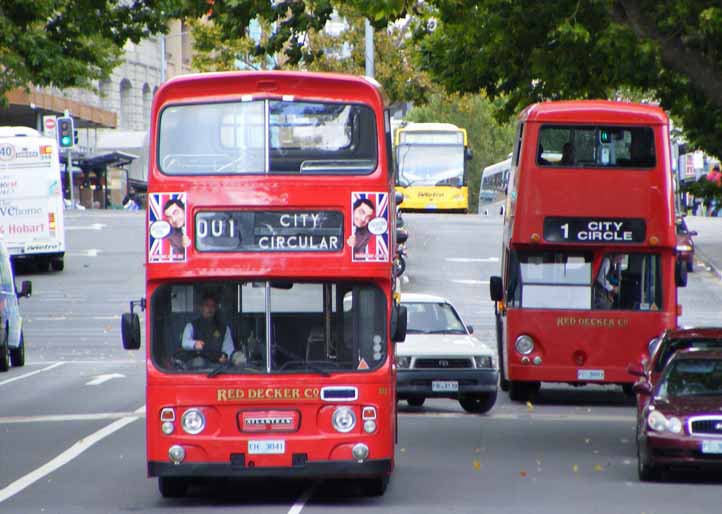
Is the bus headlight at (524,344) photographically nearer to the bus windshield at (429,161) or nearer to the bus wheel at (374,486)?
the bus wheel at (374,486)

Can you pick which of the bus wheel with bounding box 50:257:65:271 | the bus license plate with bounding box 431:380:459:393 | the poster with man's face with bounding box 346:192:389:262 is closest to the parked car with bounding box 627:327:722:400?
the bus license plate with bounding box 431:380:459:393

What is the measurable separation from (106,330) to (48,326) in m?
1.98

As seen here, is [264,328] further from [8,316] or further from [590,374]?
[8,316]

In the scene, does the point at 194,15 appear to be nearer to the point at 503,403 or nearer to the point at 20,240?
the point at 503,403

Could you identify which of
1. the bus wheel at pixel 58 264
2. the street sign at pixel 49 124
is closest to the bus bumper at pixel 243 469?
the bus wheel at pixel 58 264

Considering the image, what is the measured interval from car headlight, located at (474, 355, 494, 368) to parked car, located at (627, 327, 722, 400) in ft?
13.9

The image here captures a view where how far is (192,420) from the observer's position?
1398cm

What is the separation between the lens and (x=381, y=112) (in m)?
14.6

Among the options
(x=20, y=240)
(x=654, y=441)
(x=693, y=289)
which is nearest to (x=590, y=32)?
(x=654, y=441)

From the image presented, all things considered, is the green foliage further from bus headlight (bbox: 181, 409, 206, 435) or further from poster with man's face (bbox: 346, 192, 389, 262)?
bus headlight (bbox: 181, 409, 206, 435)

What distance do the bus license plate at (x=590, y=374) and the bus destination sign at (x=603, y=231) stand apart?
6.68 feet

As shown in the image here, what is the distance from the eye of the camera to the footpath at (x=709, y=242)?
52281 millimetres

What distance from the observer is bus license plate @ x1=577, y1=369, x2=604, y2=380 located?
23.7 metres

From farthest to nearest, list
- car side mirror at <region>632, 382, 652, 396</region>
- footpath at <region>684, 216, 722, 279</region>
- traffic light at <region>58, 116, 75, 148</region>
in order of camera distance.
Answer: traffic light at <region>58, 116, 75, 148</region>
footpath at <region>684, 216, 722, 279</region>
car side mirror at <region>632, 382, 652, 396</region>
